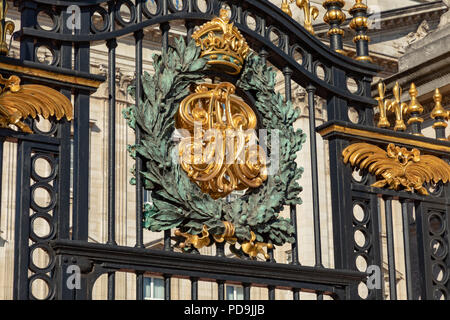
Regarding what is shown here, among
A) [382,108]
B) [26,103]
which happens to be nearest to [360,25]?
[382,108]

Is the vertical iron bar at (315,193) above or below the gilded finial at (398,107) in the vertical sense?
below

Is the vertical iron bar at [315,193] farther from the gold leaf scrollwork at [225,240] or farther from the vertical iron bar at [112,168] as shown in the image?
the vertical iron bar at [112,168]

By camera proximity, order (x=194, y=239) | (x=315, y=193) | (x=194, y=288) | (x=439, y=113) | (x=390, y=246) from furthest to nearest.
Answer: (x=439, y=113)
(x=390, y=246)
(x=315, y=193)
(x=194, y=239)
(x=194, y=288)

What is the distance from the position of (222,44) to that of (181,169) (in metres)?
1.46

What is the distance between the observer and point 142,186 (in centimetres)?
1216

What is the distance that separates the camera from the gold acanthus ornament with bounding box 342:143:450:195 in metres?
13.6

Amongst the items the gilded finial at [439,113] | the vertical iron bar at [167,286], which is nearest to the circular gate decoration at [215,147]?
the vertical iron bar at [167,286]

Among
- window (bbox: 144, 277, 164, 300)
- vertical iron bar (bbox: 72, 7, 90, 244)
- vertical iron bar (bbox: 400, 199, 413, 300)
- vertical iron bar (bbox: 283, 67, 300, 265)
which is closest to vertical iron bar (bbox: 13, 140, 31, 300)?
vertical iron bar (bbox: 72, 7, 90, 244)

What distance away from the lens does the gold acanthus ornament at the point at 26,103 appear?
11.6 meters

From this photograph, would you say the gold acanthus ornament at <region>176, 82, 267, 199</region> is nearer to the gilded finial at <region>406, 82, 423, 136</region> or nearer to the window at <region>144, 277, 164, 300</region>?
the gilded finial at <region>406, 82, 423, 136</region>

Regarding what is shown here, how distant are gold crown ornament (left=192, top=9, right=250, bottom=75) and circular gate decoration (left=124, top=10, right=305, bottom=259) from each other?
0.03ft

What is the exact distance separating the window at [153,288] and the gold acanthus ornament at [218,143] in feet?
47.1

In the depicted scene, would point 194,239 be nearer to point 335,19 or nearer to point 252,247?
point 252,247

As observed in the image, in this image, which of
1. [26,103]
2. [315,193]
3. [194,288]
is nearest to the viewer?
[26,103]
